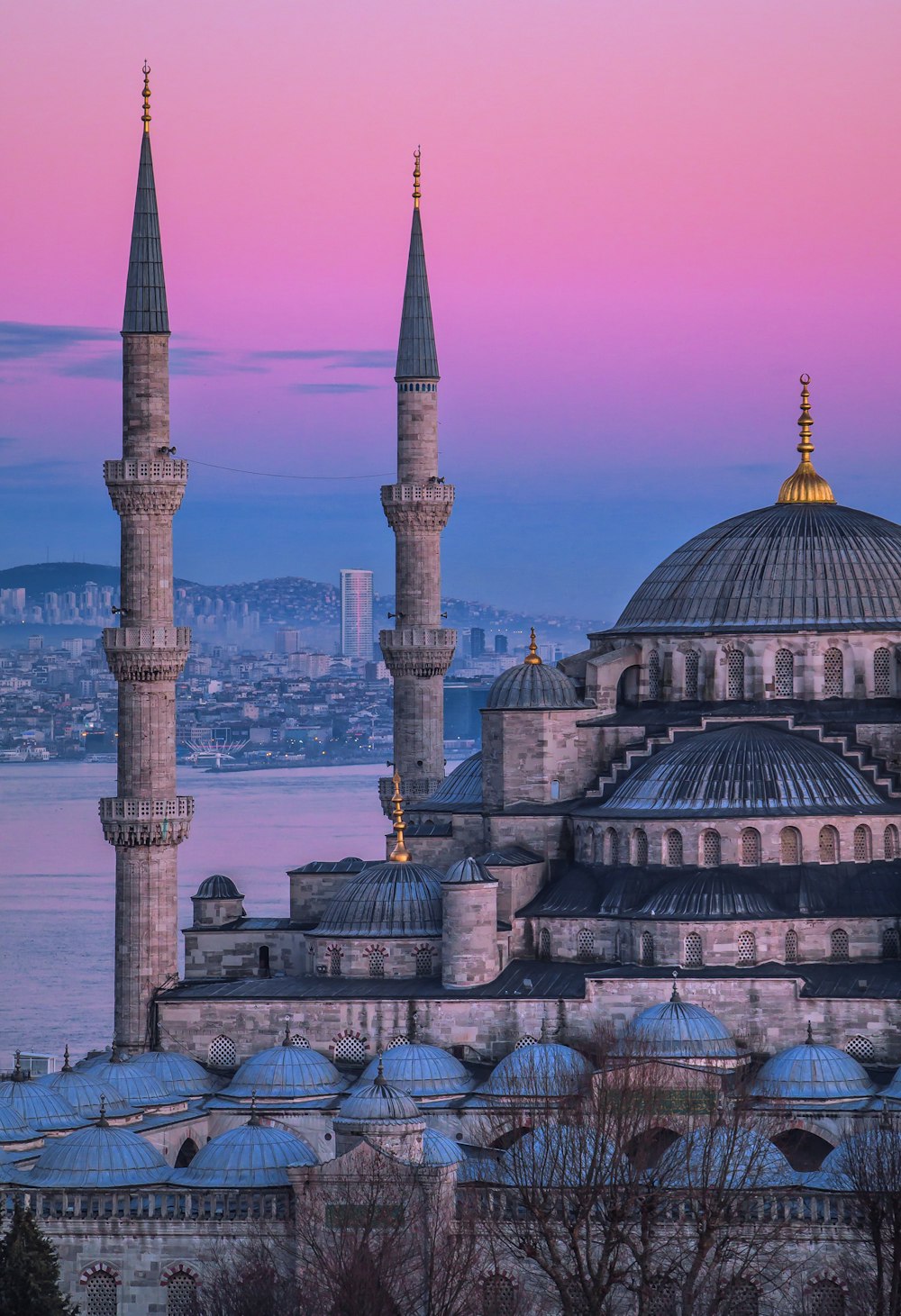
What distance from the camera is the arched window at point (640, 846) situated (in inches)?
2008

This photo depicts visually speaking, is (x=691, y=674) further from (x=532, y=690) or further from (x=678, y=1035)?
(x=678, y=1035)

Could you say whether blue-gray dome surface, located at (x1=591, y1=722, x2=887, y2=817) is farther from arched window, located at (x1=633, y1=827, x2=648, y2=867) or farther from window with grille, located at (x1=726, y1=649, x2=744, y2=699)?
window with grille, located at (x1=726, y1=649, x2=744, y2=699)

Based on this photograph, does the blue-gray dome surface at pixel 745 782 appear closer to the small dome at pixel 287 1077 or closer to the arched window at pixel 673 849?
the arched window at pixel 673 849

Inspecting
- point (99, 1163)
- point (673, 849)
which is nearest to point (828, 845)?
point (673, 849)

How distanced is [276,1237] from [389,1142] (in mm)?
1826

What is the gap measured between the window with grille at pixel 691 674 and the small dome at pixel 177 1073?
11.5m

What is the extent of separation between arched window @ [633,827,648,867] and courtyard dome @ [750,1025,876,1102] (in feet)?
20.3

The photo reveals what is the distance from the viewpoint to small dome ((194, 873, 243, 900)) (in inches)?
2207

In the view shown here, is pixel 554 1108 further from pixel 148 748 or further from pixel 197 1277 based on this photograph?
pixel 148 748

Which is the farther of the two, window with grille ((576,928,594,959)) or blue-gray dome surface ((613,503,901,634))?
blue-gray dome surface ((613,503,901,634))

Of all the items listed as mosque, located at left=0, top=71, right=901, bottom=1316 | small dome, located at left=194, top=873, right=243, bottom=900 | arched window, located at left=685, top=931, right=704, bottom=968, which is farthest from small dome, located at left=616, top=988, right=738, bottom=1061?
small dome, located at left=194, top=873, right=243, bottom=900

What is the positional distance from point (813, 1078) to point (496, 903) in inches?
292

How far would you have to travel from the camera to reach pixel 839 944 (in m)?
49.5

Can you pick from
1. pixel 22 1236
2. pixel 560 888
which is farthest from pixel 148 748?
pixel 22 1236
